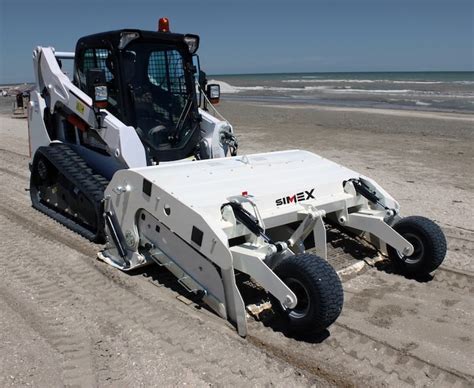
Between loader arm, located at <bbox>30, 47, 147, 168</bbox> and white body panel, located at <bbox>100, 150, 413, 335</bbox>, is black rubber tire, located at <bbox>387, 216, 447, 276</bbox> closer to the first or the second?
white body panel, located at <bbox>100, 150, 413, 335</bbox>

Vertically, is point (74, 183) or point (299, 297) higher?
point (74, 183)

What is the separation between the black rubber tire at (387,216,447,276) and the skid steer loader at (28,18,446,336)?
10 mm

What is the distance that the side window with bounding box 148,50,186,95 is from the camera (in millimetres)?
5836

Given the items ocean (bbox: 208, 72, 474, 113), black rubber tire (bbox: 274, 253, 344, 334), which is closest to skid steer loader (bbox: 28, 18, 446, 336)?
black rubber tire (bbox: 274, 253, 344, 334)

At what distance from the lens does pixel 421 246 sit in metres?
4.59

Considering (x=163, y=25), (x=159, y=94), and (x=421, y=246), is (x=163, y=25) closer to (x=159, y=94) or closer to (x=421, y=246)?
(x=159, y=94)

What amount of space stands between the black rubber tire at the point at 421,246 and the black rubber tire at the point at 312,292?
4.46 feet

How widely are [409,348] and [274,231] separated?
166 cm

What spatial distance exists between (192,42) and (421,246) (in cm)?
352

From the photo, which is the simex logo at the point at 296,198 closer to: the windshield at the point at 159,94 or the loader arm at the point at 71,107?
the loader arm at the point at 71,107

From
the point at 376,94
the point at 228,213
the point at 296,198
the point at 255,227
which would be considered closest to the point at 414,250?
the point at 296,198

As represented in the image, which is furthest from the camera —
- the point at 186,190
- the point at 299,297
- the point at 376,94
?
the point at 376,94

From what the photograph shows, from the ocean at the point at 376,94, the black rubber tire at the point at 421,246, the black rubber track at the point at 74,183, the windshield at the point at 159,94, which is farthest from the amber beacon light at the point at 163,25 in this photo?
the ocean at the point at 376,94

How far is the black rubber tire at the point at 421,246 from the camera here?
14.8ft
